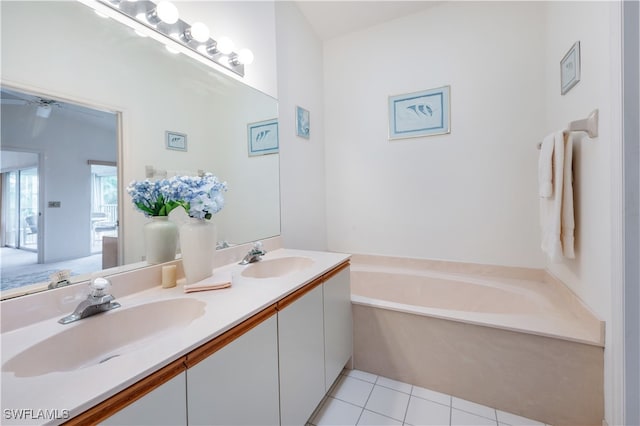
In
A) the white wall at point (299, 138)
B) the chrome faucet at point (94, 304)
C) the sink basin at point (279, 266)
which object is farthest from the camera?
the white wall at point (299, 138)

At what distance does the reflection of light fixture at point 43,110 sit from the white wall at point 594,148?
204cm

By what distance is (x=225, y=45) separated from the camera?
4.75 feet

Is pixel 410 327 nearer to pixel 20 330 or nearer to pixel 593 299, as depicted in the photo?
pixel 593 299

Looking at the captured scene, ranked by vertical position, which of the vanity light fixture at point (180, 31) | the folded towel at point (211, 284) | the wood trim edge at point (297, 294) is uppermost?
the vanity light fixture at point (180, 31)

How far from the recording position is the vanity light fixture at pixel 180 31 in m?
1.08

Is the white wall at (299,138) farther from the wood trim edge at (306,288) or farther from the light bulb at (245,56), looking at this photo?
the wood trim edge at (306,288)

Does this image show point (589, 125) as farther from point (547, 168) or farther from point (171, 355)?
point (171, 355)

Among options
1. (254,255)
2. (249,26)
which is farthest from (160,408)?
(249,26)

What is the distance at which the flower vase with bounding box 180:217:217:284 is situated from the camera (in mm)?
1064

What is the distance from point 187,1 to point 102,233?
1213 millimetres

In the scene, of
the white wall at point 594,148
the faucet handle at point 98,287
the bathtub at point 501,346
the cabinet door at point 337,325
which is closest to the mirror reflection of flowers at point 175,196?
the faucet handle at point 98,287

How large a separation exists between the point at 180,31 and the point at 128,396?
4.88 ft

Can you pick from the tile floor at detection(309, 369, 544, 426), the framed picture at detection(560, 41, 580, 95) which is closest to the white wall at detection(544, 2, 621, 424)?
the framed picture at detection(560, 41, 580, 95)

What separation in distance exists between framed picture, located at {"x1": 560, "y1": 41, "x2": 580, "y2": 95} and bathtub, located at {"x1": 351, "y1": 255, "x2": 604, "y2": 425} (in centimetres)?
117
